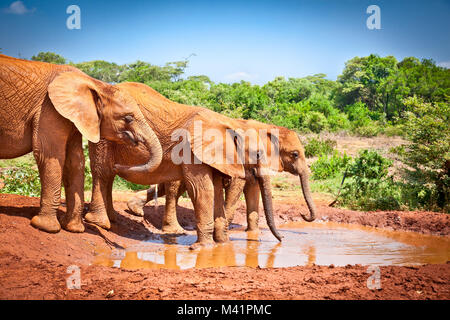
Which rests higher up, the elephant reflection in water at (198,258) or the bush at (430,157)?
the bush at (430,157)

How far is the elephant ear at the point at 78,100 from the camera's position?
6.73m

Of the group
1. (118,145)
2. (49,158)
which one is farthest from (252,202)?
(49,158)

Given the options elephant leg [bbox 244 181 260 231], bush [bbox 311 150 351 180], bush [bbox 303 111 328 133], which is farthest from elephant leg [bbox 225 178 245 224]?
bush [bbox 303 111 328 133]

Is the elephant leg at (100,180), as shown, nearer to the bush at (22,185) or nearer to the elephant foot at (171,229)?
the elephant foot at (171,229)

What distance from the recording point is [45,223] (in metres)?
6.88

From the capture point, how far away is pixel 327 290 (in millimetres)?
5027

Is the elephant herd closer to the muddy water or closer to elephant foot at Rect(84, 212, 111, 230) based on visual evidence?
elephant foot at Rect(84, 212, 111, 230)

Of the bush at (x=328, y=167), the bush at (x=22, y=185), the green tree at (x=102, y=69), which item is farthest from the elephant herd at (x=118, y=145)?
the green tree at (x=102, y=69)

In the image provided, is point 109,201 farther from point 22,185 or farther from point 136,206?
point 22,185

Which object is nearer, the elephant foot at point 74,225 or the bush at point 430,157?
the elephant foot at point 74,225

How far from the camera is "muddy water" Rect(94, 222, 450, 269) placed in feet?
24.4

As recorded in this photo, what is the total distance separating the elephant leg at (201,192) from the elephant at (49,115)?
3.99 feet
